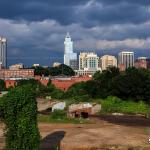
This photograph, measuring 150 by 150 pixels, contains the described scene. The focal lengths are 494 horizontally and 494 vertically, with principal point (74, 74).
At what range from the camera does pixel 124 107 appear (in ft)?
250

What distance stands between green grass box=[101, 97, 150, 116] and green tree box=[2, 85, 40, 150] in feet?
157

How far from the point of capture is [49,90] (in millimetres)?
121062

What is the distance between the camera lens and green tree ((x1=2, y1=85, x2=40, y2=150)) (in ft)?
83.1

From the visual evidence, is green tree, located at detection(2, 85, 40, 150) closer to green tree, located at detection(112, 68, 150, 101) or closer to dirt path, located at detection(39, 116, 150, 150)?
dirt path, located at detection(39, 116, 150, 150)

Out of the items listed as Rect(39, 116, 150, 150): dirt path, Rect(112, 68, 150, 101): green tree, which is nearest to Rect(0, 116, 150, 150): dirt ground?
Rect(39, 116, 150, 150): dirt path

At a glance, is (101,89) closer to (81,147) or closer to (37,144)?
(81,147)

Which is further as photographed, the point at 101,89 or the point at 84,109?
the point at 101,89

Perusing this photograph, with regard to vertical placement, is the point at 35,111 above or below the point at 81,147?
above

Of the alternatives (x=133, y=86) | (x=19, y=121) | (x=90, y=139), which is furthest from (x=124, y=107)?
(x=19, y=121)

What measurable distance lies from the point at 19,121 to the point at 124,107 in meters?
51.9

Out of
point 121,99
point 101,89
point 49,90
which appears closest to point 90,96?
point 101,89

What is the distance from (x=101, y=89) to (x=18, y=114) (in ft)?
219

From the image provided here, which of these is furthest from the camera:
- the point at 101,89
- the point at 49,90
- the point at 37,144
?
the point at 49,90

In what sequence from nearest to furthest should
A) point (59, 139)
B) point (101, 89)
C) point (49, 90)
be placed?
1. point (59, 139)
2. point (101, 89)
3. point (49, 90)
